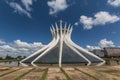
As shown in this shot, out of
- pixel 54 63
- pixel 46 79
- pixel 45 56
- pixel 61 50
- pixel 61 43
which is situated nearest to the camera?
pixel 46 79

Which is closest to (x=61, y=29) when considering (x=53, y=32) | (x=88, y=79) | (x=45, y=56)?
(x=53, y=32)

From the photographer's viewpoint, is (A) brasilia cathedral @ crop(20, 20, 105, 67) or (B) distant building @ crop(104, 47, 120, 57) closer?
(A) brasilia cathedral @ crop(20, 20, 105, 67)

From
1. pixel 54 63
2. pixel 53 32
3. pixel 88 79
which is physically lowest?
pixel 88 79

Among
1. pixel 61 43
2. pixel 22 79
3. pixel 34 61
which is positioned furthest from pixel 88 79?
pixel 61 43

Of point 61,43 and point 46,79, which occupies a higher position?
point 61,43

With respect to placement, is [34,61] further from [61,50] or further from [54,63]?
[61,50]

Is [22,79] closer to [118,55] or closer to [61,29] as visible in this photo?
[61,29]

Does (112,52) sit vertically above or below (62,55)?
above

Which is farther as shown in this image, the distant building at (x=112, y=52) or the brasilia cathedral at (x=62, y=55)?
the distant building at (x=112, y=52)

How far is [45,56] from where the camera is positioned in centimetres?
4238

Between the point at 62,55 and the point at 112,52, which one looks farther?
the point at 112,52

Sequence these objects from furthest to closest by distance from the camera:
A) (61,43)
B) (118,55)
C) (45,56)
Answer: (118,55) < (61,43) < (45,56)

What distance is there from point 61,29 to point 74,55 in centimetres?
1386

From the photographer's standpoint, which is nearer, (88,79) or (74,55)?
(88,79)
